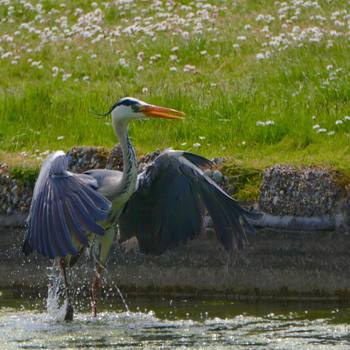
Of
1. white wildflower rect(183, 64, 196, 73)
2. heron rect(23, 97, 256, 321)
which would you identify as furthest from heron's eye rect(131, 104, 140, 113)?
white wildflower rect(183, 64, 196, 73)

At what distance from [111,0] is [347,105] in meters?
5.28

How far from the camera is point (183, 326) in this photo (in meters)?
8.36

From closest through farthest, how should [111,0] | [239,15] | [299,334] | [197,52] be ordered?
1. [299,334]
2. [197,52]
3. [239,15]
4. [111,0]

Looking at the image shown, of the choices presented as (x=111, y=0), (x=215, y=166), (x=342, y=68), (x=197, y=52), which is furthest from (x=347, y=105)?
(x=111, y=0)

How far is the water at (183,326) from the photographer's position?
7.73 meters

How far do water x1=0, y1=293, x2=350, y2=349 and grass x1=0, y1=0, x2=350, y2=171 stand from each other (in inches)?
58.7

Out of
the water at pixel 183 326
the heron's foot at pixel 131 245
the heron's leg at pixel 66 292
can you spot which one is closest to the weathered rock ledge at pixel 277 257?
the heron's foot at pixel 131 245

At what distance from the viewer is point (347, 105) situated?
37.9 ft

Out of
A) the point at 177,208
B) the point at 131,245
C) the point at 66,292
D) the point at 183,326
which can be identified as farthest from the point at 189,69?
the point at 183,326

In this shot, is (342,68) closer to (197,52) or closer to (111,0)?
(197,52)

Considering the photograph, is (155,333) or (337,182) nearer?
(155,333)

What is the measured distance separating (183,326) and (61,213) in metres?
1.06

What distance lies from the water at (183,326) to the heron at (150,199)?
1.17 ft

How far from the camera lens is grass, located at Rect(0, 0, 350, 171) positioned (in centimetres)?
1122
